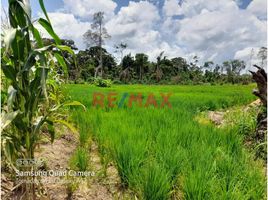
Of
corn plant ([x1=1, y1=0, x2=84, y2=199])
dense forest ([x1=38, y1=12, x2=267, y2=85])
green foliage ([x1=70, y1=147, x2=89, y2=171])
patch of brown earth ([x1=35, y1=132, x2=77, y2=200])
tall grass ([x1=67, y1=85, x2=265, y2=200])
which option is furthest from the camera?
dense forest ([x1=38, y1=12, x2=267, y2=85])

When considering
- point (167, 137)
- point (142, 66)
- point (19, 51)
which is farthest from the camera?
point (142, 66)

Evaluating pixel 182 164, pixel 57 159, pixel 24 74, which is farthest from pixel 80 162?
pixel 24 74

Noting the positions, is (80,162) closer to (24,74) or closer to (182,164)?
(182,164)

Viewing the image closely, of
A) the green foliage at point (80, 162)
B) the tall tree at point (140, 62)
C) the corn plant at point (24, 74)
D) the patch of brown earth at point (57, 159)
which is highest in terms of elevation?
the tall tree at point (140, 62)

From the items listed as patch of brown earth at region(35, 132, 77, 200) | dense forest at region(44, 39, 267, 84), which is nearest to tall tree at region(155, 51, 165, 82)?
dense forest at region(44, 39, 267, 84)

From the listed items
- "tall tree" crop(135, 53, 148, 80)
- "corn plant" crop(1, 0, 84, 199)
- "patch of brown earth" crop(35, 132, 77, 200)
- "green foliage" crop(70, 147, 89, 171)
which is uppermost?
"tall tree" crop(135, 53, 148, 80)

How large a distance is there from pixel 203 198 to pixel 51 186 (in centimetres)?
112

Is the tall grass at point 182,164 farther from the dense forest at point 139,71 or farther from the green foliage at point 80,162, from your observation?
the dense forest at point 139,71

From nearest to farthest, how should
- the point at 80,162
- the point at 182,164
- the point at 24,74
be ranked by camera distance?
1. the point at 24,74
2. the point at 182,164
3. the point at 80,162

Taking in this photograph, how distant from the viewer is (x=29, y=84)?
1735 millimetres

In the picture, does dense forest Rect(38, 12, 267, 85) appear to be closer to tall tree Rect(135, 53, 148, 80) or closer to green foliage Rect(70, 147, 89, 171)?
tall tree Rect(135, 53, 148, 80)

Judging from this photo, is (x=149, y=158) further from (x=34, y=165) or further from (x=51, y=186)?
(x=34, y=165)

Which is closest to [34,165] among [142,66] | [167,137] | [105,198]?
[105,198]

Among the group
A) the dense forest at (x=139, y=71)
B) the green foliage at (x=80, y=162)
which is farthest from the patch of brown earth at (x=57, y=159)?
the dense forest at (x=139, y=71)
